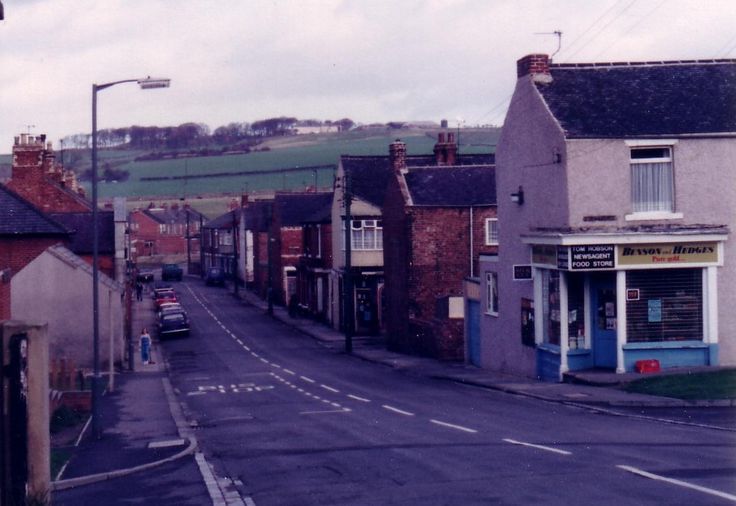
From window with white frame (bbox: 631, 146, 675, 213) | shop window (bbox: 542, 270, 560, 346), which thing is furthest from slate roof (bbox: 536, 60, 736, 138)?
shop window (bbox: 542, 270, 560, 346)

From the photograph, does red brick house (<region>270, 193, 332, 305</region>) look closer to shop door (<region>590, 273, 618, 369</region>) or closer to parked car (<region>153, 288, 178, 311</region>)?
parked car (<region>153, 288, 178, 311</region>)

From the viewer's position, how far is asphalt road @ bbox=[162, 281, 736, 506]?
12867 millimetres

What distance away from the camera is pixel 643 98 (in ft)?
100

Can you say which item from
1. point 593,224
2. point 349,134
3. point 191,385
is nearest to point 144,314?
point 191,385

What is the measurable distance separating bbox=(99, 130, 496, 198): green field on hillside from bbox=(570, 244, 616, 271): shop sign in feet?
273

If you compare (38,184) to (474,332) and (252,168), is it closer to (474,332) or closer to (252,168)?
(474,332)

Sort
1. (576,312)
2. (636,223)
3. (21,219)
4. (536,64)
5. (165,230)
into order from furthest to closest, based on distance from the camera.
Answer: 1. (165,230)
2. (21,219)
3. (536,64)
4. (576,312)
5. (636,223)

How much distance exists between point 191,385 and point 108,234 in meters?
14.2

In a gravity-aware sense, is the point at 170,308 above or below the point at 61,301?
below

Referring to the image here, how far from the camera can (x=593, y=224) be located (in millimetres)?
28672

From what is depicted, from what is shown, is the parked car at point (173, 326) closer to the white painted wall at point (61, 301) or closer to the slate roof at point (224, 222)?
the white painted wall at point (61, 301)

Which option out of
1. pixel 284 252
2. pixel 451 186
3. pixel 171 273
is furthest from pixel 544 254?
pixel 171 273

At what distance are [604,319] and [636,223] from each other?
295cm

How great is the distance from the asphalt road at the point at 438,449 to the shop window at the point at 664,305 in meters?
4.35
